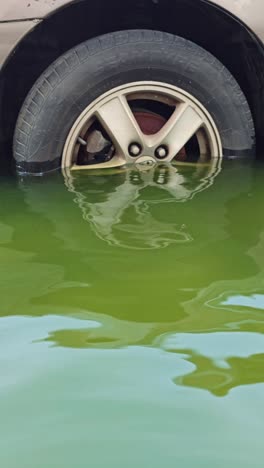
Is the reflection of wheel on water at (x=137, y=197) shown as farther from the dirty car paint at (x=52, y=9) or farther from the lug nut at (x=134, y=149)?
the dirty car paint at (x=52, y=9)

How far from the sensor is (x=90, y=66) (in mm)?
2592

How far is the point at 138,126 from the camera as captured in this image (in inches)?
105

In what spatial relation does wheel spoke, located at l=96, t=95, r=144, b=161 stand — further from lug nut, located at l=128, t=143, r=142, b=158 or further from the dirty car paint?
the dirty car paint

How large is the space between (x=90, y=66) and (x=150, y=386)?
5.64 feet

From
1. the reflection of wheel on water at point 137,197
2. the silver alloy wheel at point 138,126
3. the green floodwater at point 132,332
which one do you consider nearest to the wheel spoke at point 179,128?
the silver alloy wheel at point 138,126

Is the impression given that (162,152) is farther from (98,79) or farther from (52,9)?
(52,9)

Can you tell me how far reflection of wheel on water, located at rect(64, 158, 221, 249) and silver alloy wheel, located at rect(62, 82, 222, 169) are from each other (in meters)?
0.07

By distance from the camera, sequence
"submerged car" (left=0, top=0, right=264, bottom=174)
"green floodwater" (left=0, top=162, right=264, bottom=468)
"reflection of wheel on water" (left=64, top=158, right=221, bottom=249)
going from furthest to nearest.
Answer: "submerged car" (left=0, top=0, right=264, bottom=174) → "reflection of wheel on water" (left=64, top=158, right=221, bottom=249) → "green floodwater" (left=0, top=162, right=264, bottom=468)

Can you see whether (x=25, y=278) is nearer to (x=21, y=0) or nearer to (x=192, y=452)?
(x=192, y=452)

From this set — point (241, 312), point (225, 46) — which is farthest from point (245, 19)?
point (241, 312)

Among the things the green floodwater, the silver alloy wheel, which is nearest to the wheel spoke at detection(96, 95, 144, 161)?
the silver alloy wheel

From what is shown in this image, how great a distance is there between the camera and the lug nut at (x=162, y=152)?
9.04ft

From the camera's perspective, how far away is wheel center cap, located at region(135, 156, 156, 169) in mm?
2744

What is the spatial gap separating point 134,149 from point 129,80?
0.31m
